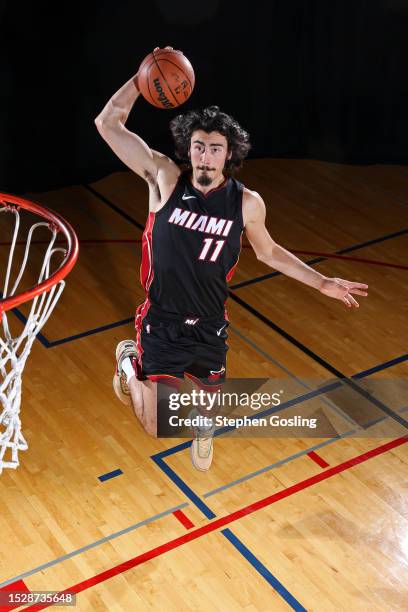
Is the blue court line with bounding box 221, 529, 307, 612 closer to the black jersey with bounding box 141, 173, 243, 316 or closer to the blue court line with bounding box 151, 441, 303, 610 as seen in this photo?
the blue court line with bounding box 151, 441, 303, 610

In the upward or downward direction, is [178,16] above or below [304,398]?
above

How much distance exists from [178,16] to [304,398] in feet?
15.3

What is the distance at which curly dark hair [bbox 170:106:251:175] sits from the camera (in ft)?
17.5

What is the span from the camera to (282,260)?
5.73 meters

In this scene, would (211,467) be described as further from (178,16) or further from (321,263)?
(178,16)

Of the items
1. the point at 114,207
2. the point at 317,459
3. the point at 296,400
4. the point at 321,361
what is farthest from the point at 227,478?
the point at 114,207

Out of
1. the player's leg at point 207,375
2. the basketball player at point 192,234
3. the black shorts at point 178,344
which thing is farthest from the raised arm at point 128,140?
the player's leg at point 207,375

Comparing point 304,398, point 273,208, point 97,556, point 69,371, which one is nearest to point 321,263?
point 273,208

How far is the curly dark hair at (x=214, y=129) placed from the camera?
5.34 meters

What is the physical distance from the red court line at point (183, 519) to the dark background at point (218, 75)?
4.88 m

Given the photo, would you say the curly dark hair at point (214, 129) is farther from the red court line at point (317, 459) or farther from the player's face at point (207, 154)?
the red court line at point (317, 459)

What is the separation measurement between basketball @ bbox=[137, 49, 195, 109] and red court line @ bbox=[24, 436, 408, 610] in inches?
91.9

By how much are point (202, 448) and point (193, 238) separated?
4.42 feet

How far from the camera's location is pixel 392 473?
610 cm
